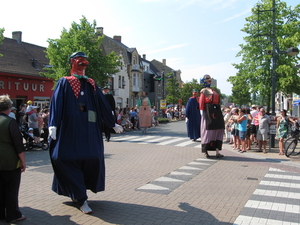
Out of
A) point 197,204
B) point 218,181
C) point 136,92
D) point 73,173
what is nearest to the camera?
point 73,173

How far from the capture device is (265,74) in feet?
57.6

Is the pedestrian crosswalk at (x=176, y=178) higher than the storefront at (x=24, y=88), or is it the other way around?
the storefront at (x=24, y=88)

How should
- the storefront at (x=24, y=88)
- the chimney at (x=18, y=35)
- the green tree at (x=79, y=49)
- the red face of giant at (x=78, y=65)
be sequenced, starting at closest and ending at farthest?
the red face of giant at (x=78, y=65), the green tree at (x=79, y=49), the storefront at (x=24, y=88), the chimney at (x=18, y=35)

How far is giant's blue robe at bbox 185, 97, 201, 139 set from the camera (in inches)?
511

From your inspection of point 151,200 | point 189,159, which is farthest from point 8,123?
point 189,159

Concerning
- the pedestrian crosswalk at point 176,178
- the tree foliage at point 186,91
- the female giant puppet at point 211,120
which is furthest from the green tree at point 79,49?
the tree foliage at point 186,91

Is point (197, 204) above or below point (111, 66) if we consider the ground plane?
below

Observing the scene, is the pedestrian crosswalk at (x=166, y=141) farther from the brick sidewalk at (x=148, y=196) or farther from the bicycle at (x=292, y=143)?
the brick sidewalk at (x=148, y=196)

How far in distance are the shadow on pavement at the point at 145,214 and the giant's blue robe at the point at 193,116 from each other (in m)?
8.07

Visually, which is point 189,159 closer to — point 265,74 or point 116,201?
point 116,201

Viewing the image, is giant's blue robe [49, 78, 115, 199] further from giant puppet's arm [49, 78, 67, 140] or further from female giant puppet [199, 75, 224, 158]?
female giant puppet [199, 75, 224, 158]

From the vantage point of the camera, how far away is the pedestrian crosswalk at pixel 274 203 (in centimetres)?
453

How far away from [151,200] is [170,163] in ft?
12.5

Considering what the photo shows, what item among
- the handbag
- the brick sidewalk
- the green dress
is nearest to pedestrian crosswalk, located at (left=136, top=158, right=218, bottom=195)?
the brick sidewalk
